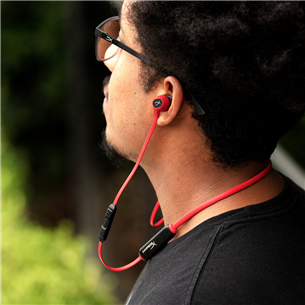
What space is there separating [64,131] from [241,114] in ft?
18.7

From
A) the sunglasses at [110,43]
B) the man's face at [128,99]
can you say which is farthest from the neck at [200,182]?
the sunglasses at [110,43]

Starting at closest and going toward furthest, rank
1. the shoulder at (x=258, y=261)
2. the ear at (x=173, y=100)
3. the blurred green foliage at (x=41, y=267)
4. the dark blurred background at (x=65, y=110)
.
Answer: the shoulder at (x=258, y=261)
the ear at (x=173, y=100)
the blurred green foliage at (x=41, y=267)
the dark blurred background at (x=65, y=110)

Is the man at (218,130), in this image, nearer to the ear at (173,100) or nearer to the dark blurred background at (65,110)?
the ear at (173,100)

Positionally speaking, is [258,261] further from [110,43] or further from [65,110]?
[65,110]

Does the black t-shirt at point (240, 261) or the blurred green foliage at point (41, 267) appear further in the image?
the blurred green foliage at point (41, 267)

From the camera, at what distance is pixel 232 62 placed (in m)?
1.09

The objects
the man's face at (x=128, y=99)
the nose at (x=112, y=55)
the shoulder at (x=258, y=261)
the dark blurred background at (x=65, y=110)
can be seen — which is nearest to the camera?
the shoulder at (x=258, y=261)

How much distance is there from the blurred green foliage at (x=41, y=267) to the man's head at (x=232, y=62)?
200cm

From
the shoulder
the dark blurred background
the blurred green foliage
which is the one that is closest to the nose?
the shoulder

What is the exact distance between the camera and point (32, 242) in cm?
312

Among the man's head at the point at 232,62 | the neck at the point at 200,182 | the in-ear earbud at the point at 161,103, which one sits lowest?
the neck at the point at 200,182

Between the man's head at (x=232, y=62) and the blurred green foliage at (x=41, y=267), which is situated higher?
the man's head at (x=232, y=62)

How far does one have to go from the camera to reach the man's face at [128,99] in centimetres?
131

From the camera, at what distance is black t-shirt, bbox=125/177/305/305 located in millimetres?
971
